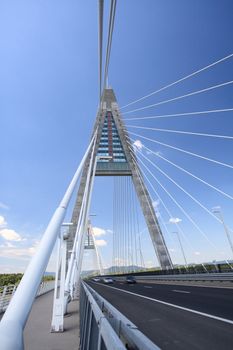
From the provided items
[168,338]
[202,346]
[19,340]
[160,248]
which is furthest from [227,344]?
[160,248]

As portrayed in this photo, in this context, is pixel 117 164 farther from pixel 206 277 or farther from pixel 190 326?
pixel 190 326

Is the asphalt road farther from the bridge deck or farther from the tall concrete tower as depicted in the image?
the tall concrete tower

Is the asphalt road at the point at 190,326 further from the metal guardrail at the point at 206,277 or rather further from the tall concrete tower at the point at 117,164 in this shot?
the tall concrete tower at the point at 117,164

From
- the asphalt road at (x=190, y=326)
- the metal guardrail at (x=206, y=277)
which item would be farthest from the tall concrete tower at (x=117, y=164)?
the asphalt road at (x=190, y=326)

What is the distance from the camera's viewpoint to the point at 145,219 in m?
35.7

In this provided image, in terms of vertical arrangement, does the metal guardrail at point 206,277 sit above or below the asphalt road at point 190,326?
above

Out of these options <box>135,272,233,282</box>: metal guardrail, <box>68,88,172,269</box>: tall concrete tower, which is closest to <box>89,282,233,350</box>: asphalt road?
<box>135,272,233,282</box>: metal guardrail

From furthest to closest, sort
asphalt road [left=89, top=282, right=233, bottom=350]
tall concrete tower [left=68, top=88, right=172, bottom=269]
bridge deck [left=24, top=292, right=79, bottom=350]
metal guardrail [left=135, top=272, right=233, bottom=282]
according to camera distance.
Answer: tall concrete tower [left=68, top=88, right=172, bottom=269] → metal guardrail [left=135, top=272, right=233, bottom=282] → bridge deck [left=24, top=292, right=79, bottom=350] → asphalt road [left=89, top=282, right=233, bottom=350]

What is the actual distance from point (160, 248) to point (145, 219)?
478 cm

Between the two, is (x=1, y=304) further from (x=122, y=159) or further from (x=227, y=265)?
(x=122, y=159)

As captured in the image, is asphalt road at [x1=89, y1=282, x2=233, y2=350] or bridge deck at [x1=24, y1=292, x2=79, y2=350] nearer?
asphalt road at [x1=89, y1=282, x2=233, y2=350]

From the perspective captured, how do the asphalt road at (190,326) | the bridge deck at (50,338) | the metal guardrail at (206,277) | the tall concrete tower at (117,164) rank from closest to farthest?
the asphalt road at (190,326), the bridge deck at (50,338), the metal guardrail at (206,277), the tall concrete tower at (117,164)

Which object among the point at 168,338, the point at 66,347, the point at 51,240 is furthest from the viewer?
the point at 66,347

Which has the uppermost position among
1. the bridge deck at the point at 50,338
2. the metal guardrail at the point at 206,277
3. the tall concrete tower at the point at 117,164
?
the tall concrete tower at the point at 117,164
